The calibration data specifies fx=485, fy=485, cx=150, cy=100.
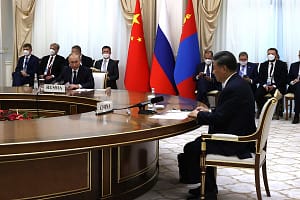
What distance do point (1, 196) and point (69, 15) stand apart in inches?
304

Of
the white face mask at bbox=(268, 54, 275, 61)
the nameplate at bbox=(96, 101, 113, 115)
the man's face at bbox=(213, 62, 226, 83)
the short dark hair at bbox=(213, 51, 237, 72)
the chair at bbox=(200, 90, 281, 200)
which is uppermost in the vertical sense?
the white face mask at bbox=(268, 54, 275, 61)

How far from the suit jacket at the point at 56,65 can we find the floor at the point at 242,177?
3.54 meters

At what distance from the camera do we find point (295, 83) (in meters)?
8.62

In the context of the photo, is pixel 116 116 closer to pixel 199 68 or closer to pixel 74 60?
pixel 74 60

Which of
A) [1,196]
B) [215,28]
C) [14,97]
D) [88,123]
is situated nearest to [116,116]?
[88,123]

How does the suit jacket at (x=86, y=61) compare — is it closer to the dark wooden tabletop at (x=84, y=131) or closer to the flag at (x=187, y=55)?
the flag at (x=187, y=55)

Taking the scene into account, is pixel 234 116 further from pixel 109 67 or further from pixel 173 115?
pixel 109 67

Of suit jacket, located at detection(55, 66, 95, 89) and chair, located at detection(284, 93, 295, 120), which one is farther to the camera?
chair, located at detection(284, 93, 295, 120)

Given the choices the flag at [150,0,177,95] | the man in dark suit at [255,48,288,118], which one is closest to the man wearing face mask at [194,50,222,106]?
the flag at [150,0,177,95]

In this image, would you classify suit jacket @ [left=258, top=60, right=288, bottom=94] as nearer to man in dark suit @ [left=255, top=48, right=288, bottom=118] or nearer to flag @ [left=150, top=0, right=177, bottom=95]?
man in dark suit @ [left=255, top=48, right=288, bottom=118]

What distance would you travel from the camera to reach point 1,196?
10.3ft

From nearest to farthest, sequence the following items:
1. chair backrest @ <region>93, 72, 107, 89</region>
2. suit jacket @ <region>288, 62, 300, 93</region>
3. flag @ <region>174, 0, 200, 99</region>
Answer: chair backrest @ <region>93, 72, 107, 89</region>, suit jacket @ <region>288, 62, 300, 93</region>, flag @ <region>174, 0, 200, 99</region>

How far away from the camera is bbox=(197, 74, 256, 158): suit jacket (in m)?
3.83

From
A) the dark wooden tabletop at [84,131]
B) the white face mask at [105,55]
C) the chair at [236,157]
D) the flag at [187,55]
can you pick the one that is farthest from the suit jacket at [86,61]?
the chair at [236,157]
